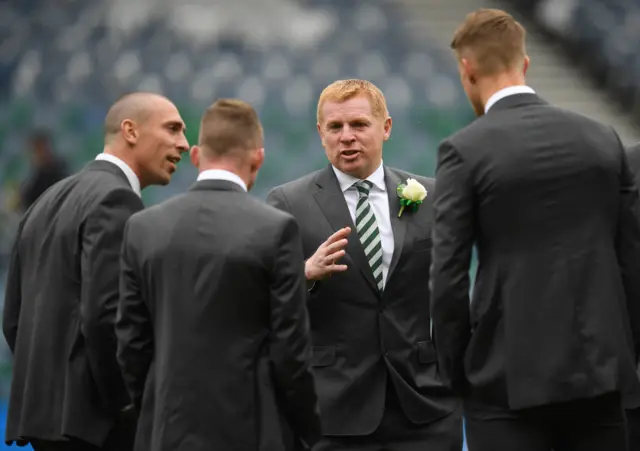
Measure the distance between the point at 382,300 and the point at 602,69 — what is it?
23.1 ft

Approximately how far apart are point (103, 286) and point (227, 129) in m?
0.65

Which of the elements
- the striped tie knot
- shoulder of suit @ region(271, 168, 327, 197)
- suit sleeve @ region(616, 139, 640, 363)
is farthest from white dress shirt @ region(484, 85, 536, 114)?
shoulder of suit @ region(271, 168, 327, 197)

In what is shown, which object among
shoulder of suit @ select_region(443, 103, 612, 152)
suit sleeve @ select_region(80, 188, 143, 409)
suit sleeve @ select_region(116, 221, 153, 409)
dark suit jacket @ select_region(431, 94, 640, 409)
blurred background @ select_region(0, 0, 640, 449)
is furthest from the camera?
blurred background @ select_region(0, 0, 640, 449)

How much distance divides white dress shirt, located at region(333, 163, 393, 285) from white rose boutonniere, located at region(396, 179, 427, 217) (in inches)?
2.1

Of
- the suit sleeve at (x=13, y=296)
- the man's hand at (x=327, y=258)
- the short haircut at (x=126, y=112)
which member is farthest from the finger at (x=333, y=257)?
the suit sleeve at (x=13, y=296)

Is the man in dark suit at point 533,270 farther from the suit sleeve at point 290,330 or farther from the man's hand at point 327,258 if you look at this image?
the man's hand at point 327,258

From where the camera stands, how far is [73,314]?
12.0 ft

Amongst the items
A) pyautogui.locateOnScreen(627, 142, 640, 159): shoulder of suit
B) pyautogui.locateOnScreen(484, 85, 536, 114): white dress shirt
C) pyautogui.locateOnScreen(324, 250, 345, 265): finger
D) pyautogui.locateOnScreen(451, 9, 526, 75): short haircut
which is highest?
pyautogui.locateOnScreen(451, 9, 526, 75): short haircut

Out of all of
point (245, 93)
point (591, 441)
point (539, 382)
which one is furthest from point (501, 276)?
point (245, 93)

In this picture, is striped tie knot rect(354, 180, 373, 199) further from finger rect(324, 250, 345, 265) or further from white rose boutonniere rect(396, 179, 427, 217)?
finger rect(324, 250, 345, 265)

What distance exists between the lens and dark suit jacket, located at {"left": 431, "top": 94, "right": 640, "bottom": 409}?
299 cm

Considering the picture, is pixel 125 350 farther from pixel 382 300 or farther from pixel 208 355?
pixel 382 300

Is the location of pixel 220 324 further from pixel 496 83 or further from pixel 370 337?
pixel 496 83

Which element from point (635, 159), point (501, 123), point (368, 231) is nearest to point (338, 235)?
point (368, 231)
